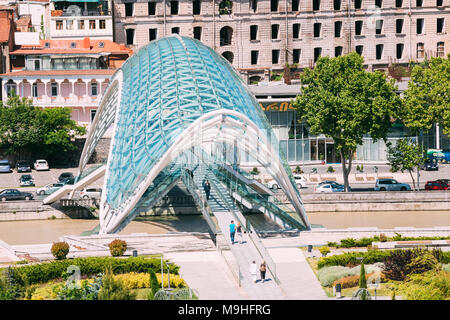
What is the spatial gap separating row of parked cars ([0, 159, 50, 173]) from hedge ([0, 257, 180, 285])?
4247 centimetres

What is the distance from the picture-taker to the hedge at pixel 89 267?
1775 inches

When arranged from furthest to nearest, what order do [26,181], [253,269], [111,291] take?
[26,181]
[253,269]
[111,291]

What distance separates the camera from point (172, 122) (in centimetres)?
5675

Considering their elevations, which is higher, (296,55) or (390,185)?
(296,55)

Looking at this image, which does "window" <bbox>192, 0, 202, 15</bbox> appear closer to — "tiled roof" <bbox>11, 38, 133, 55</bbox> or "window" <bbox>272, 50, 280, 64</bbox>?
"window" <bbox>272, 50, 280, 64</bbox>

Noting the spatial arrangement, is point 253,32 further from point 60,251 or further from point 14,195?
point 60,251

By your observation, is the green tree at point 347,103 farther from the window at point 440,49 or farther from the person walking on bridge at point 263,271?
the window at point 440,49

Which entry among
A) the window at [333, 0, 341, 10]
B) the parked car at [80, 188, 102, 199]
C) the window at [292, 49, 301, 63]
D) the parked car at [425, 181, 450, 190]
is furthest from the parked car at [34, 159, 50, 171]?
the window at [333, 0, 341, 10]

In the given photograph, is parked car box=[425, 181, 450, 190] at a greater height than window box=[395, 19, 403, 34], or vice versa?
window box=[395, 19, 403, 34]

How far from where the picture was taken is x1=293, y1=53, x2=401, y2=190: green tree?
76938 mm

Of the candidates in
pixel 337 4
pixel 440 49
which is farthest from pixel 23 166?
pixel 440 49

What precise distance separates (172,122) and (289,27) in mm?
56661

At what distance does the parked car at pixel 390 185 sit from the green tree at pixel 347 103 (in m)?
2.71
